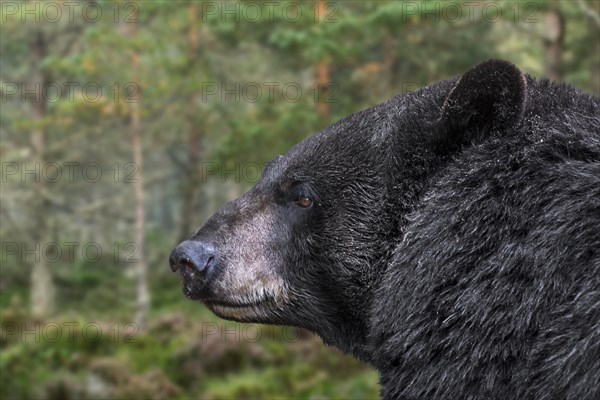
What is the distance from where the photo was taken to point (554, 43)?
12.6m

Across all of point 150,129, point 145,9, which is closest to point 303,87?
point 145,9

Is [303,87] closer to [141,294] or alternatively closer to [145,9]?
[145,9]

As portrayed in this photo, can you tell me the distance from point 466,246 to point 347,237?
69 cm

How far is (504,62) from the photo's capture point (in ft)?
8.52

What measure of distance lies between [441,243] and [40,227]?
1434 centimetres

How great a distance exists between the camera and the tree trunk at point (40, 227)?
49.8ft

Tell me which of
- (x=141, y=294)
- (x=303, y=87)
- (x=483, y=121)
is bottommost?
(x=141, y=294)

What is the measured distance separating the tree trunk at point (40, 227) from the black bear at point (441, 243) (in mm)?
12797
